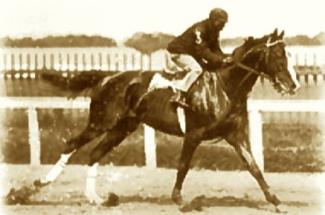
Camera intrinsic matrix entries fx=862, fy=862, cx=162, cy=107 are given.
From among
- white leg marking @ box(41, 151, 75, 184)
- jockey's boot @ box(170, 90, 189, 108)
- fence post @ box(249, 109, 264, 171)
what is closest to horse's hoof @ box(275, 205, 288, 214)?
fence post @ box(249, 109, 264, 171)

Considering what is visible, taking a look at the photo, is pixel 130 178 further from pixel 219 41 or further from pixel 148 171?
pixel 219 41

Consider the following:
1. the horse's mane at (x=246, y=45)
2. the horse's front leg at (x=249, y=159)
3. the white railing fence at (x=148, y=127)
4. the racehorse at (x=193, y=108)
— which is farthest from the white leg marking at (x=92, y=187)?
the horse's mane at (x=246, y=45)

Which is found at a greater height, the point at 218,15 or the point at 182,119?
the point at 218,15

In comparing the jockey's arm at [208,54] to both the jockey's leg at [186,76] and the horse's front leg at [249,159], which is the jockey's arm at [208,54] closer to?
the jockey's leg at [186,76]

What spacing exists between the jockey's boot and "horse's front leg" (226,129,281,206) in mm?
146

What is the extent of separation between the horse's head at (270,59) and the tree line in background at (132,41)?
0.10 feet

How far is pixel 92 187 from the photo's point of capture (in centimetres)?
233

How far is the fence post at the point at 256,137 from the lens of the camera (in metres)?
2.30

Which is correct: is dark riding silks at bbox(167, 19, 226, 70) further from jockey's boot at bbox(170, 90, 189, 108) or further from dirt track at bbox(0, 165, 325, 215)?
dirt track at bbox(0, 165, 325, 215)

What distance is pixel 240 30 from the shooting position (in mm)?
2283

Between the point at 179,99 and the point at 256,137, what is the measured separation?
0.23 meters

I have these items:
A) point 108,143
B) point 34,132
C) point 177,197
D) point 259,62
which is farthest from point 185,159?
point 34,132

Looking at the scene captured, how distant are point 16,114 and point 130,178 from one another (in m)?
0.36

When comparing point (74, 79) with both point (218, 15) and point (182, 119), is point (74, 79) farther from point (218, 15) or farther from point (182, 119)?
point (218, 15)
